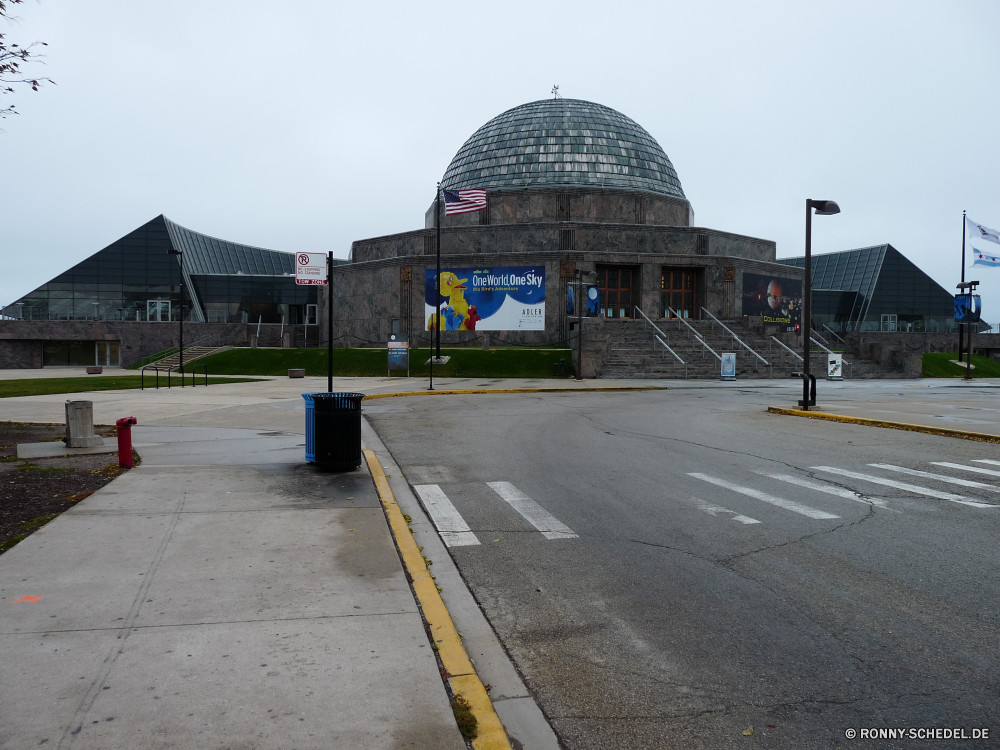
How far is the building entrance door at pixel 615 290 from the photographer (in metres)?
35.6

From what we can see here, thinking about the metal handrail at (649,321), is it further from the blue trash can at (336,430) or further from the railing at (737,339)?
the blue trash can at (336,430)

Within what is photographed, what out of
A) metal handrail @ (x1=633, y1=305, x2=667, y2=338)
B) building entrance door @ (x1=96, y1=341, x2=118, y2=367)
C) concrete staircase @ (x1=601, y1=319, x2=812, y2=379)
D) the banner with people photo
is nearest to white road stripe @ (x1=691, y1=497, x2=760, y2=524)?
concrete staircase @ (x1=601, y1=319, x2=812, y2=379)

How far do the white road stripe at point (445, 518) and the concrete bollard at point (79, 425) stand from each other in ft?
14.7

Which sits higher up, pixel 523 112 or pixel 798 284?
pixel 523 112

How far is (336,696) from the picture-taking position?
109 inches

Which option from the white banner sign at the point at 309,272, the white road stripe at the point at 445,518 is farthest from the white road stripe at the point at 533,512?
the white banner sign at the point at 309,272

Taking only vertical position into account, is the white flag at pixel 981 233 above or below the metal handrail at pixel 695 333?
above

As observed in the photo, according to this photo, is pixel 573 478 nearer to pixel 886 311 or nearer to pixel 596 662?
pixel 596 662

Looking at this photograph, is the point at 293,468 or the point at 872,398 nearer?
the point at 293,468

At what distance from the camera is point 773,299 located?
38.0 meters

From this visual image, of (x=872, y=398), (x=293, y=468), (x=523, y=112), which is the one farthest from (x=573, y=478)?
(x=523, y=112)

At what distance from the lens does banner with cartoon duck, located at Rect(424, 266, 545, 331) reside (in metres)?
33.8

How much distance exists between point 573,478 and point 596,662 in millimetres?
4332

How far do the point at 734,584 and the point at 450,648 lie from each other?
6.08 ft
